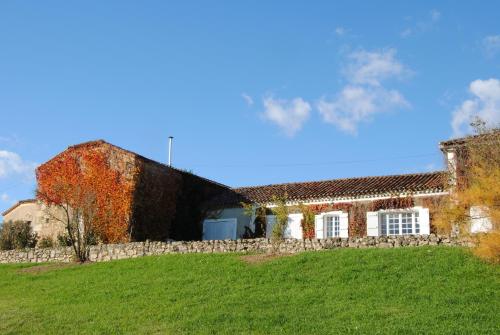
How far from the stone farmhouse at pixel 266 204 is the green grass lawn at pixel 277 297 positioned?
25.9 feet

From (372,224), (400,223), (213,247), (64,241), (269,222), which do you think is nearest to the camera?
(213,247)

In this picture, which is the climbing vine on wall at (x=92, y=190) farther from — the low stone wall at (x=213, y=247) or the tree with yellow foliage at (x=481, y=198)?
the tree with yellow foliage at (x=481, y=198)

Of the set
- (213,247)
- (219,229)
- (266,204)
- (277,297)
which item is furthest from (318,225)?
(277,297)

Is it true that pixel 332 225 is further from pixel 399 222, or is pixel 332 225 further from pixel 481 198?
pixel 481 198

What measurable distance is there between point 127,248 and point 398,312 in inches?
602

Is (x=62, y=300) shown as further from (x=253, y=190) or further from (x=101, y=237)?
(x=253, y=190)

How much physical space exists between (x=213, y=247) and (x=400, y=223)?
30.3ft

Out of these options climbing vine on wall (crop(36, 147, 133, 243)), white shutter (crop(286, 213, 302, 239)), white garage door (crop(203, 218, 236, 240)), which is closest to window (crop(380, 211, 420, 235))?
white shutter (crop(286, 213, 302, 239))

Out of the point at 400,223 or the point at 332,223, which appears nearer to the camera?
the point at 400,223

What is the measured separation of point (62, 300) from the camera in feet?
67.3

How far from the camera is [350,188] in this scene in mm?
32281

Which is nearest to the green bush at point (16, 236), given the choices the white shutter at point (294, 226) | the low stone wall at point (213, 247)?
the low stone wall at point (213, 247)

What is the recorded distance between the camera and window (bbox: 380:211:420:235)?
29.7 m

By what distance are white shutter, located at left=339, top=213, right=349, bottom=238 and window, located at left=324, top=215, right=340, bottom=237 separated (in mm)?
232
